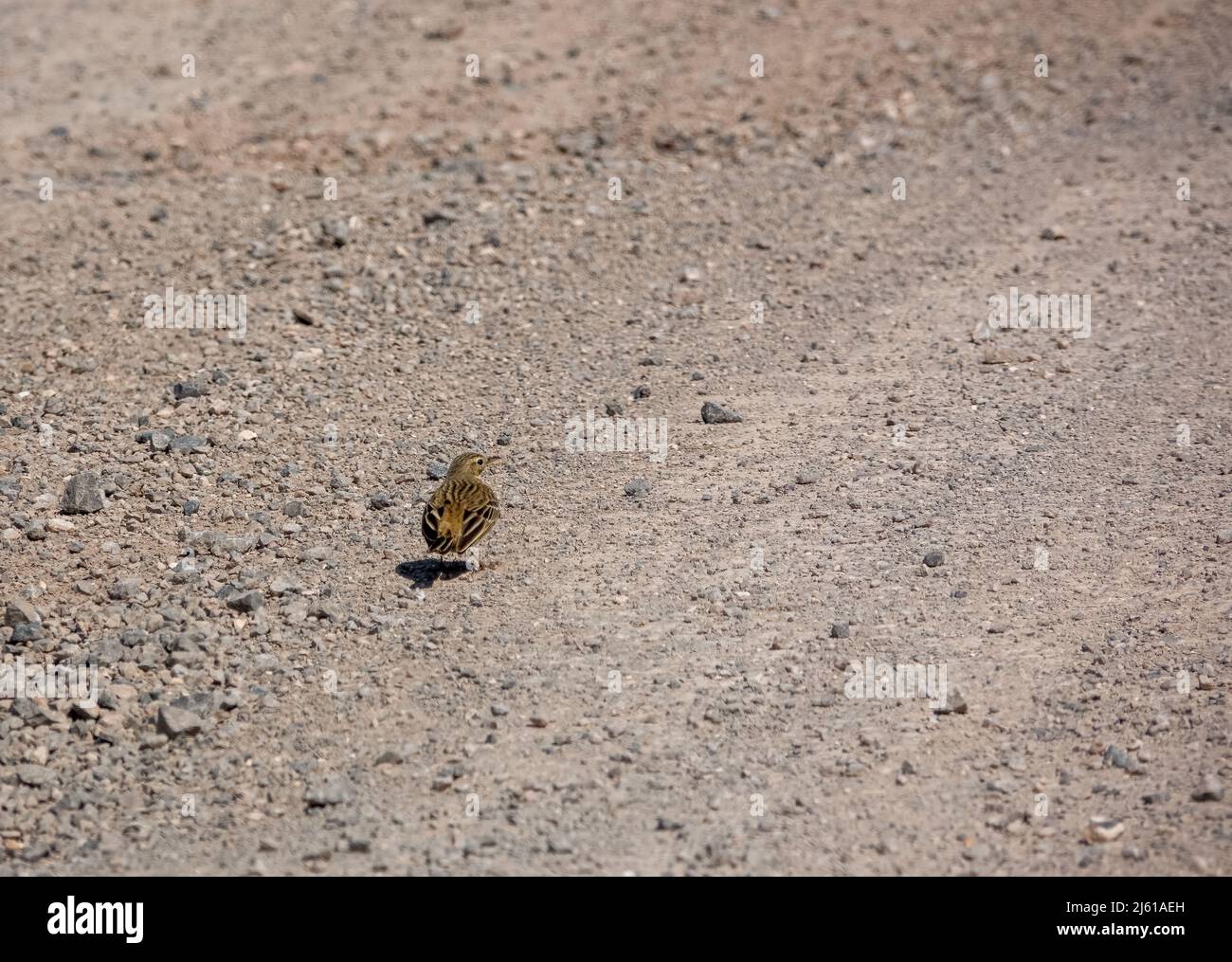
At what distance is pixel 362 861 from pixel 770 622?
2.83 meters

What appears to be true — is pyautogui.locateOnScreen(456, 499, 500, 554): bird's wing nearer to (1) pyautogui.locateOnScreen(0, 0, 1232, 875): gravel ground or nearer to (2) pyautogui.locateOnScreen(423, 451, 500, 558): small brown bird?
(2) pyautogui.locateOnScreen(423, 451, 500, 558): small brown bird

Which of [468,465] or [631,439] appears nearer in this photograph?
[468,465]

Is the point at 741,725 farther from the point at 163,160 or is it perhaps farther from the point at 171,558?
the point at 163,160

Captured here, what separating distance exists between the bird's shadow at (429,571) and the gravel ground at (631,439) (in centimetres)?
4

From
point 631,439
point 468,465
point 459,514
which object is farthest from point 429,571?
point 631,439

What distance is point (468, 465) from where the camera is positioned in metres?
9.34

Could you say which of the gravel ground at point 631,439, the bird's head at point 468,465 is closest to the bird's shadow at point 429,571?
the gravel ground at point 631,439

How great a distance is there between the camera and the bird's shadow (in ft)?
28.9

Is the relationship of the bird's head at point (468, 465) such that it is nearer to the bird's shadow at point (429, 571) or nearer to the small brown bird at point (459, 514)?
the small brown bird at point (459, 514)

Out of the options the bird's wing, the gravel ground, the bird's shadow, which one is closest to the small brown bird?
the bird's wing

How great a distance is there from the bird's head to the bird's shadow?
61 cm

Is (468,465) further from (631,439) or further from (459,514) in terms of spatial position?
(631,439)

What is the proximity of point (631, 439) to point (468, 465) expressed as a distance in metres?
1.48

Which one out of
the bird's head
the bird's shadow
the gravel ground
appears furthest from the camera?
the bird's head
